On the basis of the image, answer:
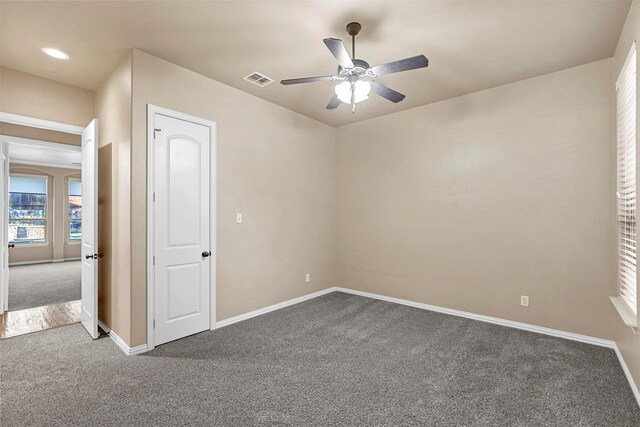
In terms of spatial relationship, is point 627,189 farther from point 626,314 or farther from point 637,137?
point 626,314

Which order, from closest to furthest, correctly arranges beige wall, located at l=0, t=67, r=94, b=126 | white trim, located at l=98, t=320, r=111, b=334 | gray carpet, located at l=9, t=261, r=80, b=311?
1. beige wall, located at l=0, t=67, r=94, b=126
2. white trim, located at l=98, t=320, r=111, b=334
3. gray carpet, located at l=9, t=261, r=80, b=311

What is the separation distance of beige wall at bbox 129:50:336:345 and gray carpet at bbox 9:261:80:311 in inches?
121

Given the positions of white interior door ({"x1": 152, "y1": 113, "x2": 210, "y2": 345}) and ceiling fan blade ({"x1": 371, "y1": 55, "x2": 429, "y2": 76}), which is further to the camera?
white interior door ({"x1": 152, "y1": 113, "x2": 210, "y2": 345})

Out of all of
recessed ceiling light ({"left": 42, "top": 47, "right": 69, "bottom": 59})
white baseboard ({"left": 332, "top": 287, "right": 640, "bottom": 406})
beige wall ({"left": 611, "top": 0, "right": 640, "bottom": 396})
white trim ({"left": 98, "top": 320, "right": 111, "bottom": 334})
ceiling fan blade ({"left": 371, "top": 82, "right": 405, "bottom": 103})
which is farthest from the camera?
white trim ({"left": 98, "top": 320, "right": 111, "bottom": 334})

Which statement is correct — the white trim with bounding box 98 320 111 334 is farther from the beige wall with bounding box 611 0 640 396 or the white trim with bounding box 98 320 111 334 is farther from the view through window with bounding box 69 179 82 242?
the view through window with bounding box 69 179 82 242

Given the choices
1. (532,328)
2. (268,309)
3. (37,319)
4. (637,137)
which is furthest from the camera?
(268,309)

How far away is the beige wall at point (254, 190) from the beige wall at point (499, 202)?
2.17ft

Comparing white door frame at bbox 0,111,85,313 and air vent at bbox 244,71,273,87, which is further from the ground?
→ air vent at bbox 244,71,273,87

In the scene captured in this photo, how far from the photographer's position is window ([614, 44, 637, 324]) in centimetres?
239

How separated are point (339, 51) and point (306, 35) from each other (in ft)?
2.37

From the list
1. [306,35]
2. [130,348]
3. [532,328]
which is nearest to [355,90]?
[306,35]

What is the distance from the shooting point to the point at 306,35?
8.82ft

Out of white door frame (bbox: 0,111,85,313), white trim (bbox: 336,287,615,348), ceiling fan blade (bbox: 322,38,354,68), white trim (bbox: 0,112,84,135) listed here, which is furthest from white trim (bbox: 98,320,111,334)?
ceiling fan blade (bbox: 322,38,354,68)

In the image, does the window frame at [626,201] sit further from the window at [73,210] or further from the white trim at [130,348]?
the window at [73,210]
